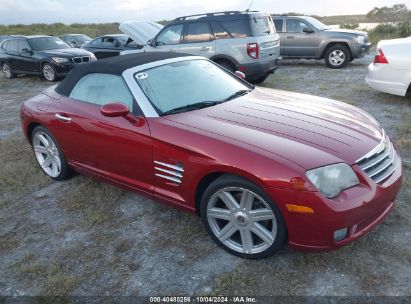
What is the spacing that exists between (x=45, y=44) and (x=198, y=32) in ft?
22.5

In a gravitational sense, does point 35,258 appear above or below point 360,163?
below

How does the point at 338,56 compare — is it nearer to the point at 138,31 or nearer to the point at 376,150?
the point at 138,31

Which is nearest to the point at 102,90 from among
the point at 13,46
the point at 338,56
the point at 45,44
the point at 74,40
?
the point at 338,56

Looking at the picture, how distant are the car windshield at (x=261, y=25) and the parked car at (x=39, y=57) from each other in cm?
650

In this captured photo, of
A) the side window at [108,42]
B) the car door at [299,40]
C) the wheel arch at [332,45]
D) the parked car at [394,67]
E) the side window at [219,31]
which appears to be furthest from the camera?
the side window at [108,42]

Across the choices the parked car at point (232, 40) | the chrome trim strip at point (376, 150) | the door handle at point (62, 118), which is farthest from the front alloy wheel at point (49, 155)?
the parked car at point (232, 40)

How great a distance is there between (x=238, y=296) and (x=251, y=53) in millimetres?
6926

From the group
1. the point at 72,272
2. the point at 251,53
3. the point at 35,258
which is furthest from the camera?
the point at 251,53

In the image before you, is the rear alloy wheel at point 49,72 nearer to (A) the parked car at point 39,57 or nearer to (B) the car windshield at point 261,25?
(A) the parked car at point 39,57

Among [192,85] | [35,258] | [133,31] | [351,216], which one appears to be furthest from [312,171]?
[133,31]

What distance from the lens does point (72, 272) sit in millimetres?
3109

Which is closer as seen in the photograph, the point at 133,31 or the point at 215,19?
the point at 215,19

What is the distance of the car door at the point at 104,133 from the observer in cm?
349

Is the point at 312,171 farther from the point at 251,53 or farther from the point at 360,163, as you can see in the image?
the point at 251,53
